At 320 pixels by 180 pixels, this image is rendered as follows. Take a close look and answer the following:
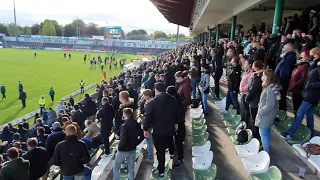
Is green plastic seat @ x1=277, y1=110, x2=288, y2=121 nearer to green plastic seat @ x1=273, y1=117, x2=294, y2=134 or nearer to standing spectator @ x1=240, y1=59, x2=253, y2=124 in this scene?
green plastic seat @ x1=273, y1=117, x2=294, y2=134

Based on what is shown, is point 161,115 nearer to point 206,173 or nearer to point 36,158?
point 206,173

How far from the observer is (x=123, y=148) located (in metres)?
4.20

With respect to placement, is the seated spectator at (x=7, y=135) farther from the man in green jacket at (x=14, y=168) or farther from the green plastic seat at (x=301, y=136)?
the green plastic seat at (x=301, y=136)

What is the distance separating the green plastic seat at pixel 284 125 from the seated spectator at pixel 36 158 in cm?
419

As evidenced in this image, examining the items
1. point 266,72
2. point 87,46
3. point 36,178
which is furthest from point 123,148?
point 87,46

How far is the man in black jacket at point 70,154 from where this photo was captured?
4.04 meters

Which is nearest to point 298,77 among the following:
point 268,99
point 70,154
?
point 268,99

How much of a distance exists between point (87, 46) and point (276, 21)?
81.3 m

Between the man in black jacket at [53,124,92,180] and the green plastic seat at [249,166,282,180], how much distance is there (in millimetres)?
2367

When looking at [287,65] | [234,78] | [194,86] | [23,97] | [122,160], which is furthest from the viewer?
[23,97]

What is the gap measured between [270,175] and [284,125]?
211 centimetres

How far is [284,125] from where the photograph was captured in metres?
5.46

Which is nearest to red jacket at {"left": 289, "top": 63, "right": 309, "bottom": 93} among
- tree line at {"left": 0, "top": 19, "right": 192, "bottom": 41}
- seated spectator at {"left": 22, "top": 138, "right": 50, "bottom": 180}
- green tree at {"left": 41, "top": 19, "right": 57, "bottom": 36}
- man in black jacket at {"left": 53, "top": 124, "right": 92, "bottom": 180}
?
man in black jacket at {"left": 53, "top": 124, "right": 92, "bottom": 180}

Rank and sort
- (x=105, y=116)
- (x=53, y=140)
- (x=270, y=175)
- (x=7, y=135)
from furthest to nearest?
(x=7, y=135) < (x=105, y=116) < (x=53, y=140) < (x=270, y=175)
